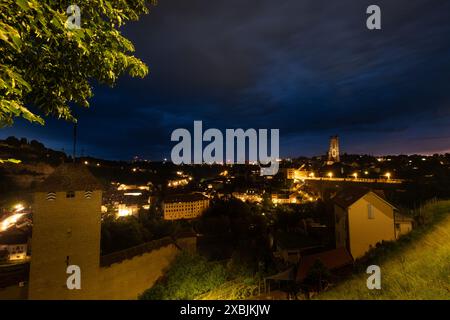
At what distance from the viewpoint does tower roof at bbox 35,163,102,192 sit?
43.9 feet

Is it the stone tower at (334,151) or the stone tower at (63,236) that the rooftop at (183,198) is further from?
the stone tower at (334,151)

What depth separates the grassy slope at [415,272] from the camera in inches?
186

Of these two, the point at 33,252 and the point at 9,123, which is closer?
the point at 9,123

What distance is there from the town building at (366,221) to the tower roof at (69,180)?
17.4 meters

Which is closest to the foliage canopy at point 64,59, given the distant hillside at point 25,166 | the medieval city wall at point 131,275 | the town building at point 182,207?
the medieval city wall at point 131,275

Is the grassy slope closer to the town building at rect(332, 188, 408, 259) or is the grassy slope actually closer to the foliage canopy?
the foliage canopy

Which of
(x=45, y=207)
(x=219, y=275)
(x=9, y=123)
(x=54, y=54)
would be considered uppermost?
(x=54, y=54)

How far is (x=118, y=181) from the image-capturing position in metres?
94.2

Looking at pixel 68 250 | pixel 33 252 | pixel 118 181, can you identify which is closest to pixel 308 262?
pixel 68 250

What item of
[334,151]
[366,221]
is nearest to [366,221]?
[366,221]

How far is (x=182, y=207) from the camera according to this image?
63.3 m

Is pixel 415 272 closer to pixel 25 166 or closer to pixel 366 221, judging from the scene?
pixel 366 221
